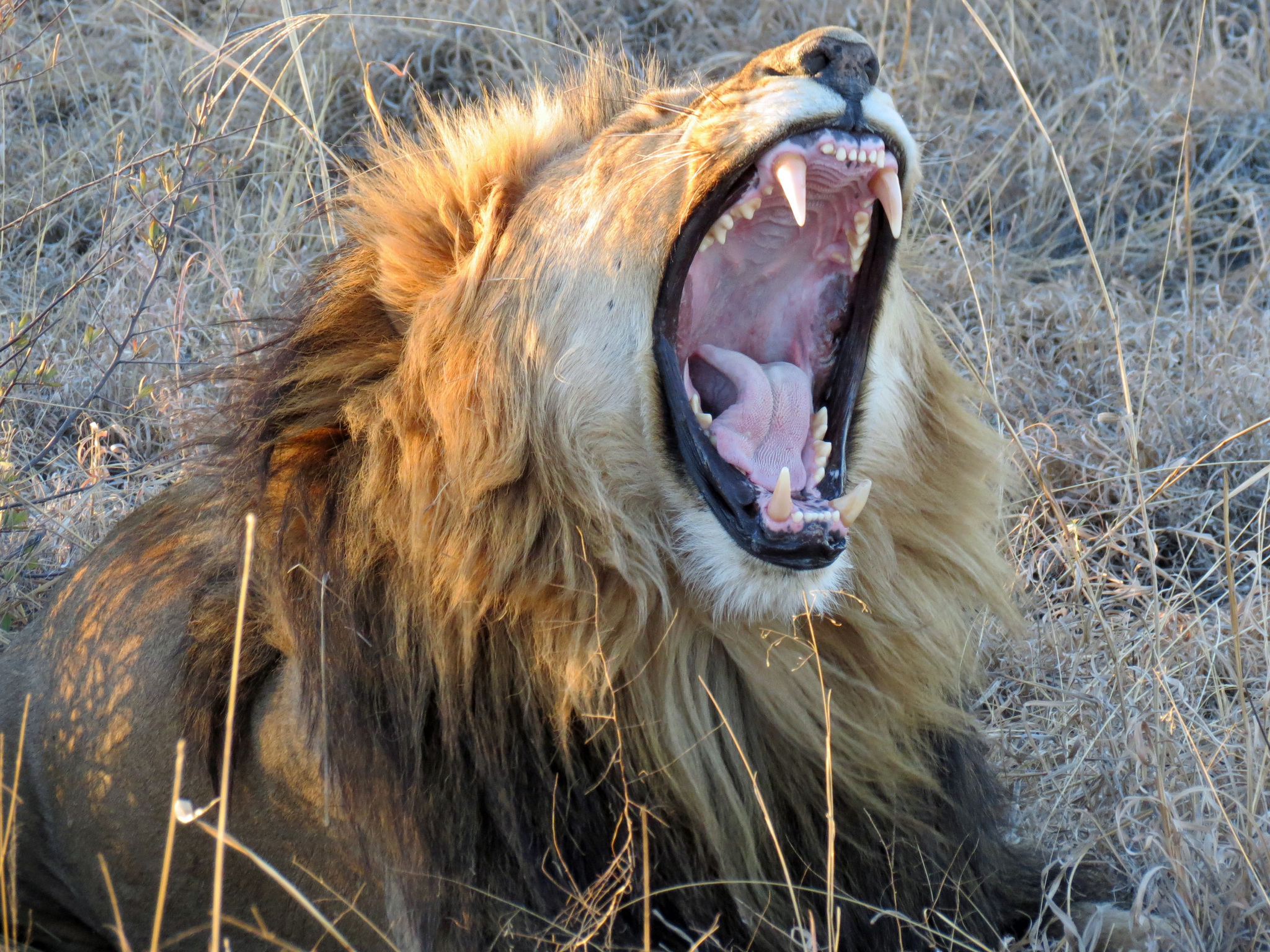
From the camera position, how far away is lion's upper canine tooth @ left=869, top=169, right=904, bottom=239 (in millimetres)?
2465

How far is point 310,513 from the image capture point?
241 centimetres

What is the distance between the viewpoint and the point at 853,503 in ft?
7.42

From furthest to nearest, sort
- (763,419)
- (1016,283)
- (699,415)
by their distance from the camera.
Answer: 1. (1016,283)
2. (763,419)
3. (699,415)

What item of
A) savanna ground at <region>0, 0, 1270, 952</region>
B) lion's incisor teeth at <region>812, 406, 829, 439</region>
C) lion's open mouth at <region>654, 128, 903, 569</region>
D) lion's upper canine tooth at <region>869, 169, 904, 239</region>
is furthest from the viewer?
savanna ground at <region>0, 0, 1270, 952</region>

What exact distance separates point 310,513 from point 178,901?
0.83 meters

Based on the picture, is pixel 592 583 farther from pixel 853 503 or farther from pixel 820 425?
pixel 820 425

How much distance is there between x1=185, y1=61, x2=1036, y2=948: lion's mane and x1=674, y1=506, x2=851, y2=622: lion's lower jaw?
0.02 meters

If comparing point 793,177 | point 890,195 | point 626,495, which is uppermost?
point 793,177

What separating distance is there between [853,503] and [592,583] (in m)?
0.43

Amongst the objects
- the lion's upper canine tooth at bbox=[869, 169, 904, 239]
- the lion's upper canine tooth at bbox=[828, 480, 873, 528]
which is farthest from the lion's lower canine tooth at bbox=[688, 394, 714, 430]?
the lion's upper canine tooth at bbox=[869, 169, 904, 239]

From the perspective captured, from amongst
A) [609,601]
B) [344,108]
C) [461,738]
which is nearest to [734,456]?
[609,601]

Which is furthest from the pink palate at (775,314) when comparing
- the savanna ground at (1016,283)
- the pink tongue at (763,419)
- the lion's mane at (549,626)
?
the savanna ground at (1016,283)

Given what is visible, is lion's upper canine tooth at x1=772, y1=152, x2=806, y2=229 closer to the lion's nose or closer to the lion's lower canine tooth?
the lion's nose

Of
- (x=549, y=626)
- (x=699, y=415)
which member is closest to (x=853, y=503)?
(x=699, y=415)
